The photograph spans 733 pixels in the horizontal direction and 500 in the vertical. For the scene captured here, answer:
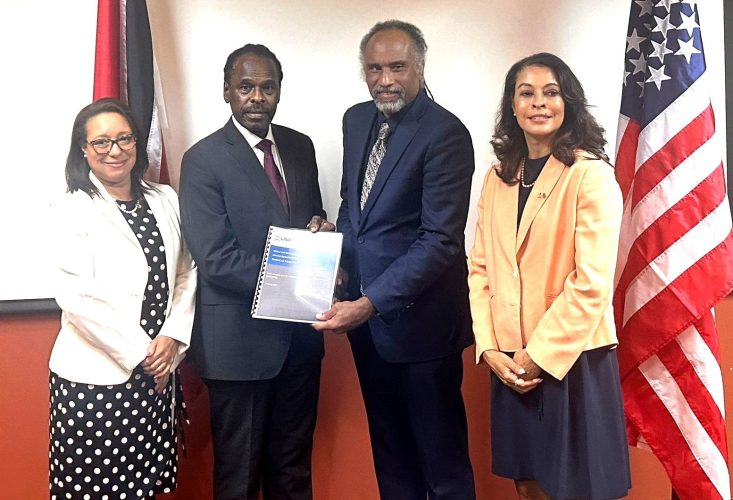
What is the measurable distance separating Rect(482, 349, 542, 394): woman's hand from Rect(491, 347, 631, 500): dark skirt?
3cm

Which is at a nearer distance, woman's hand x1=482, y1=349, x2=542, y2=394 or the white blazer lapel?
woman's hand x1=482, y1=349, x2=542, y2=394

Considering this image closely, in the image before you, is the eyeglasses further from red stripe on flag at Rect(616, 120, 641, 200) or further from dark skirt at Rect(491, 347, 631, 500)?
red stripe on flag at Rect(616, 120, 641, 200)

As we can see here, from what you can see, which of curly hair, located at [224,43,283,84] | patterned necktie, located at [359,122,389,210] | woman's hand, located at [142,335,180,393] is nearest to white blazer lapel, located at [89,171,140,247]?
woman's hand, located at [142,335,180,393]

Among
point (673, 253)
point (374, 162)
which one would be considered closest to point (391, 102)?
point (374, 162)

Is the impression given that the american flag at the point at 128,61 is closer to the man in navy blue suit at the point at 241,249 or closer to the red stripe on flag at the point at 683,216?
the man in navy blue suit at the point at 241,249

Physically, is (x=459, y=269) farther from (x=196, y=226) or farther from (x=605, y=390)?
(x=196, y=226)

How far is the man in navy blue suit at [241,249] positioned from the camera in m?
1.84

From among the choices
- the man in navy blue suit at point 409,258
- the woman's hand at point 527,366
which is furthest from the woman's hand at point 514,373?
the man in navy blue suit at point 409,258

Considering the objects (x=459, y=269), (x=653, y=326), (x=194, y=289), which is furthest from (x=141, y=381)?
(x=653, y=326)

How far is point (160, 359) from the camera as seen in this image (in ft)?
5.83

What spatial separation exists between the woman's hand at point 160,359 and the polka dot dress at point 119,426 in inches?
1.1

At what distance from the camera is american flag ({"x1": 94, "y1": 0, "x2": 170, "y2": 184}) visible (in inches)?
77.7

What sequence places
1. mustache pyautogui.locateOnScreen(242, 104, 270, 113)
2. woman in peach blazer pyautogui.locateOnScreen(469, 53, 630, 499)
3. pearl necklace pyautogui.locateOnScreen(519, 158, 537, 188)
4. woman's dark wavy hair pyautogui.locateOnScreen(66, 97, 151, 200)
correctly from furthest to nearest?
mustache pyautogui.locateOnScreen(242, 104, 270, 113) → woman's dark wavy hair pyautogui.locateOnScreen(66, 97, 151, 200) → pearl necklace pyautogui.locateOnScreen(519, 158, 537, 188) → woman in peach blazer pyautogui.locateOnScreen(469, 53, 630, 499)

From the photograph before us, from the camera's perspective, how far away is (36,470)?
2346 mm
